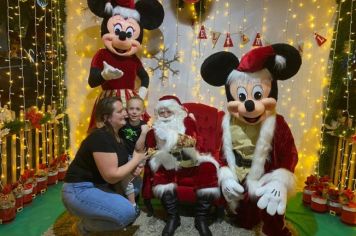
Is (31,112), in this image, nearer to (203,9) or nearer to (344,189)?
(203,9)

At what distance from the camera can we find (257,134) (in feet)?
7.82

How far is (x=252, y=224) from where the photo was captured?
2529 millimetres

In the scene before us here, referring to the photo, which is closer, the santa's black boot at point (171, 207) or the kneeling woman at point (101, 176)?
the kneeling woman at point (101, 176)

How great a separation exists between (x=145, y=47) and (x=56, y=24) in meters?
1.01

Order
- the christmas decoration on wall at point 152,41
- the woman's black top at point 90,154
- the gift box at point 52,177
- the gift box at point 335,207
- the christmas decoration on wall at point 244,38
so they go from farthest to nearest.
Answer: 1. the christmas decoration on wall at point 152,41
2. the christmas decoration on wall at point 244,38
3. the gift box at point 52,177
4. the gift box at point 335,207
5. the woman's black top at point 90,154

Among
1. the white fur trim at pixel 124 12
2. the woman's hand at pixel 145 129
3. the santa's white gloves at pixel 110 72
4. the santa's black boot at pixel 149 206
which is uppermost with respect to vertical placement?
the white fur trim at pixel 124 12

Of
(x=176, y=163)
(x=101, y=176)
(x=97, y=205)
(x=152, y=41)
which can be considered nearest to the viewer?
(x=97, y=205)

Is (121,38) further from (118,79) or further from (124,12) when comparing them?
(118,79)

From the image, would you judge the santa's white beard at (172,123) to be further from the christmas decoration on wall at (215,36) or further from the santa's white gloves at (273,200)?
the christmas decoration on wall at (215,36)

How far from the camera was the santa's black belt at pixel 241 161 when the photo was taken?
2408 millimetres

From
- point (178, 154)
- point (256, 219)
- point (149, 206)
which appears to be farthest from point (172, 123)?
point (256, 219)

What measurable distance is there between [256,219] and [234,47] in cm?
182

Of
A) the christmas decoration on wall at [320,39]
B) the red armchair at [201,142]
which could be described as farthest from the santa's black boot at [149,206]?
the christmas decoration on wall at [320,39]

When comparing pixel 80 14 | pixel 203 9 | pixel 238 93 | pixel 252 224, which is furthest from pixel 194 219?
pixel 80 14
